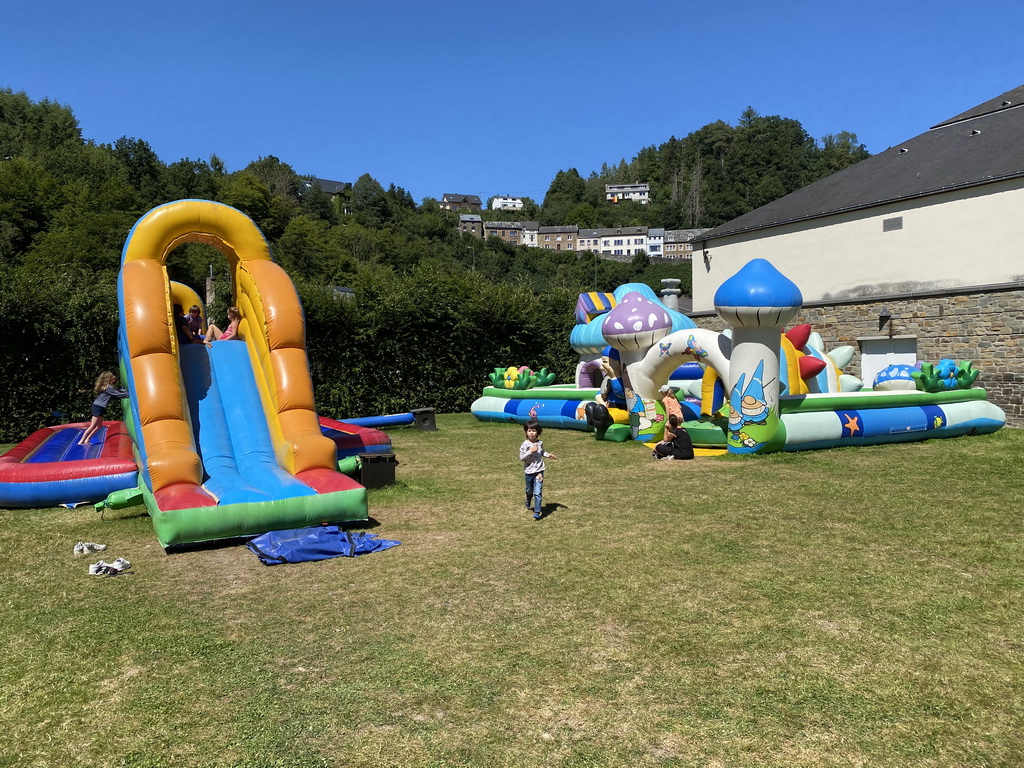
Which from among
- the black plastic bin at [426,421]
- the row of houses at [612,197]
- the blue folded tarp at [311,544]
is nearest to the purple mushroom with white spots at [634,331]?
the black plastic bin at [426,421]

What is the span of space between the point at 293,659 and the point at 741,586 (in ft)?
10.2

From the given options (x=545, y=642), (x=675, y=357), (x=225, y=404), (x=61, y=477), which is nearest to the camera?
(x=545, y=642)

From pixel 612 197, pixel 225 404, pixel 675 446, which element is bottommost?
pixel 675 446

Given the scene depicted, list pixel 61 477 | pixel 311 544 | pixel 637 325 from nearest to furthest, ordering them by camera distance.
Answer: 1. pixel 311 544
2. pixel 61 477
3. pixel 637 325

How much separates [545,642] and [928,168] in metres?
18.7

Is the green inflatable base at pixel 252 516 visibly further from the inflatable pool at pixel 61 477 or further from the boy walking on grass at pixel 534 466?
the inflatable pool at pixel 61 477

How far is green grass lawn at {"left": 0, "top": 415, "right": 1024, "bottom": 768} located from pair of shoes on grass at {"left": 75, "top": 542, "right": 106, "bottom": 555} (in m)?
0.10

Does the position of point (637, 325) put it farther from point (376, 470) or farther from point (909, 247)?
point (909, 247)

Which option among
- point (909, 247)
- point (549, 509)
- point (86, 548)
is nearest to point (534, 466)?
point (549, 509)

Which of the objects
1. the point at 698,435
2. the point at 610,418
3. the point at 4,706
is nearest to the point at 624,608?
the point at 4,706

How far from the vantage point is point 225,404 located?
28.8 feet

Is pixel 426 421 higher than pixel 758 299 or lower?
Answer: lower

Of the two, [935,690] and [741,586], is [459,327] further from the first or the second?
[935,690]

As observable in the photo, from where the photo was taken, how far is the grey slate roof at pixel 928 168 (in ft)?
55.5
